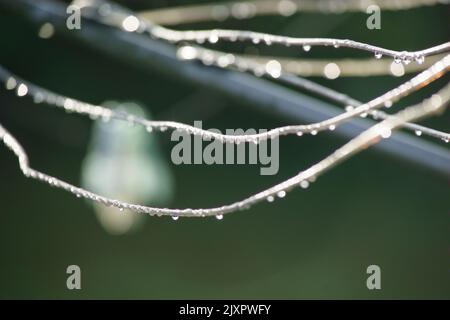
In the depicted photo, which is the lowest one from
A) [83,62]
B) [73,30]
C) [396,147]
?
[396,147]

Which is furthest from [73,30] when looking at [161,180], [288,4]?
[161,180]

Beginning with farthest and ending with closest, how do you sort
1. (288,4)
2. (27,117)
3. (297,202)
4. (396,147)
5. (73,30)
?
(297,202) < (27,117) < (288,4) < (73,30) < (396,147)

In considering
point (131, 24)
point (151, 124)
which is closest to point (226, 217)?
point (131, 24)

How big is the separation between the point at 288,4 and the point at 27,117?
4.06ft

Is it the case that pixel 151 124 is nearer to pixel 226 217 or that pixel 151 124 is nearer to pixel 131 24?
pixel 131 24

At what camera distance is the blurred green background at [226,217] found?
2176 mm

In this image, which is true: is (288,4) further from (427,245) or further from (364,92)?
(427,245)

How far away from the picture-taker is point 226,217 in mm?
2387

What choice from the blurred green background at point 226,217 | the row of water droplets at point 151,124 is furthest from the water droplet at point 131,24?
the blurred green background at point 226,217

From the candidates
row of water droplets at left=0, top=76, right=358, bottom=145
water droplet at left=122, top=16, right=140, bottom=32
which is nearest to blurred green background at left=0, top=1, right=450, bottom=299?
water droplet at left=122, top=16, right=140, bottom=32

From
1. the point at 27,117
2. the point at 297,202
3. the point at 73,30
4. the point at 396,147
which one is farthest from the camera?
the point at 297,202

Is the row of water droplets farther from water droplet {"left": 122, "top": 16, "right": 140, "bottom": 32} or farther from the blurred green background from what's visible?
the blurred green background

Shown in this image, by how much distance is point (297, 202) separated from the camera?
2344 mm

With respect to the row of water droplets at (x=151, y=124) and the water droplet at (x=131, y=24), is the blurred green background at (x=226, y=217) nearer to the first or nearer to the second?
the water droplet at (x=131, y=24)
